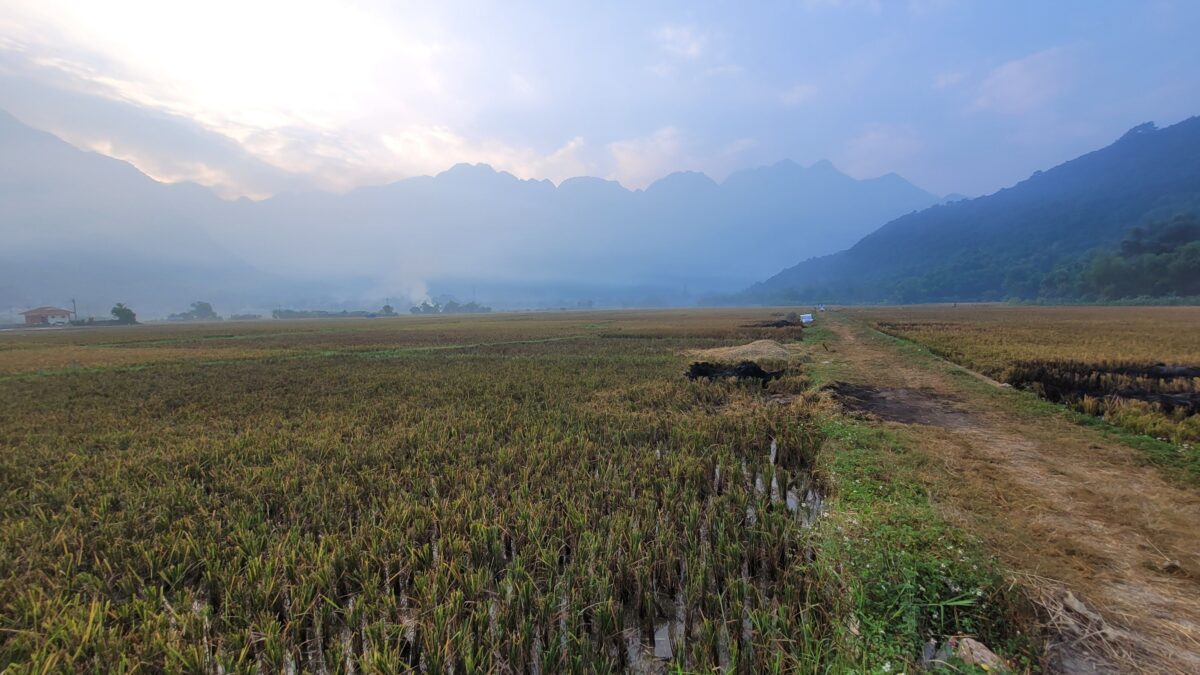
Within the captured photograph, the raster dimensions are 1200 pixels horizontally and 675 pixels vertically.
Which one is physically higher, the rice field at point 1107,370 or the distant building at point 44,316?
the distant building at point 44,316

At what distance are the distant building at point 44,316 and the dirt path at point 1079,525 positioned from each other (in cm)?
19464

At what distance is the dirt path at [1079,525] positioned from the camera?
333cm

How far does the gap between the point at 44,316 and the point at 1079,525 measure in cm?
19947

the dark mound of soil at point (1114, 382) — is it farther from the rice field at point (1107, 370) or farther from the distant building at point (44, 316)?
the distant building at point (44, 316)

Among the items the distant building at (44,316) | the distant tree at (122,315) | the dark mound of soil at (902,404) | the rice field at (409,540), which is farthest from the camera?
the distant building at (44,316)

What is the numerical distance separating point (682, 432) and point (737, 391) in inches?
203

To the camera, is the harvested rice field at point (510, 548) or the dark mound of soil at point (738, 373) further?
the dark mound of soil at point (738, 373)

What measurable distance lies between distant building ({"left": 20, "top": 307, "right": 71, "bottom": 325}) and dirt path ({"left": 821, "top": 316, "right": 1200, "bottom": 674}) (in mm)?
194644

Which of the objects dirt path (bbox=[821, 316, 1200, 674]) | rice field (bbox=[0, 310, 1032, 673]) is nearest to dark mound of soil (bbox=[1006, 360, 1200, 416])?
dirt path (bbox=[821, 316, 1200, 674])

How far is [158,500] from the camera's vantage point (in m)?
6.07

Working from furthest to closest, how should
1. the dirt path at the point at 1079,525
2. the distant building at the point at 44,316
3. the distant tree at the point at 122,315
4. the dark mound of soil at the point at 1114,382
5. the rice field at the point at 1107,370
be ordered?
the distant building at the point at 44,316, the distant tree at the point at 122,315, the dark mound of soil at the point at 1114,382, the rice field at the point at 1107,370, the dirt path at the point at 1079,525

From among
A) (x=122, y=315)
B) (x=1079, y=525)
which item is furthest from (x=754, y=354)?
(x=122, y=315)

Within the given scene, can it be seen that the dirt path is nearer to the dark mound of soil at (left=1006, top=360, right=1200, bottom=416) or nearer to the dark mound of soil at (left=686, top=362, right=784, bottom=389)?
the dark mound of soil at (left=1006, top=360, right=1200, bottom=416)

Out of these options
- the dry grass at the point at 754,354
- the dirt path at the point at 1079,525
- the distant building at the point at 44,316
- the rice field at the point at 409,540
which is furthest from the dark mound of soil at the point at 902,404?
the distant building at the point at 44,316
